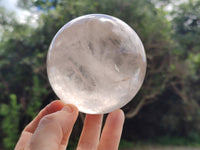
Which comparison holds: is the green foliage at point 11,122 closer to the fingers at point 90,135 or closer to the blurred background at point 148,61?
the blurred background at point 148,61

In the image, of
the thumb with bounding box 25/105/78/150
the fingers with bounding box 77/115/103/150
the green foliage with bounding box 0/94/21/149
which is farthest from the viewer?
the green foliage with bounding box 0/94/21/149

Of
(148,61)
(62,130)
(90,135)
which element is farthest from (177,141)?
(62,130)

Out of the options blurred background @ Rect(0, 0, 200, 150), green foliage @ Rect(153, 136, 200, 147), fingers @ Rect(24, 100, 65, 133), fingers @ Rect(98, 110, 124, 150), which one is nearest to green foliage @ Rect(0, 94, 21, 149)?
blurred background @ Rect(0, 0, 200, 150)

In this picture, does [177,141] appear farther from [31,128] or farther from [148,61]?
[31,128]

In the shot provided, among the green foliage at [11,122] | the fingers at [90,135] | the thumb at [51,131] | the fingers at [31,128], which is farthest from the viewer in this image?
the green foliage at [11,122]

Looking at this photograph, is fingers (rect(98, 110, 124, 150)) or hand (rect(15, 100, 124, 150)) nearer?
hand (rect(15, 100, 124, 150))

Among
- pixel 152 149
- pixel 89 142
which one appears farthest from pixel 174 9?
pixel 89 142

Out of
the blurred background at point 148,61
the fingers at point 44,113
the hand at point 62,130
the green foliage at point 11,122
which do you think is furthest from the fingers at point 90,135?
the green foliage at point 11,122

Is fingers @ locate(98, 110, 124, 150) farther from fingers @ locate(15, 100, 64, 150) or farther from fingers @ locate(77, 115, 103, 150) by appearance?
fingers @ locate(15, 100, 64, 150)
